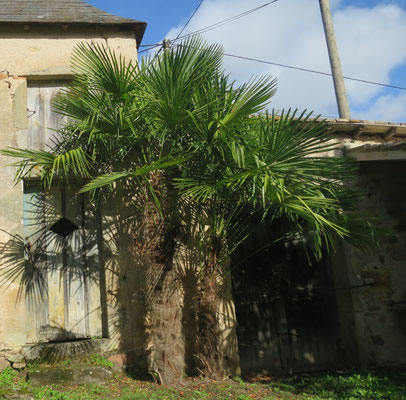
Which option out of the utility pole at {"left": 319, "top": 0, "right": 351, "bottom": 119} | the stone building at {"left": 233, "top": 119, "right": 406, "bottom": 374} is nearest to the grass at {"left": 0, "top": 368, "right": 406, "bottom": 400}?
the stone building at {"left": 233, "top": 119, "right": 406, "bottom": 374}

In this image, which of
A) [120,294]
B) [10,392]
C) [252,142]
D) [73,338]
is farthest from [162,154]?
[10,392]

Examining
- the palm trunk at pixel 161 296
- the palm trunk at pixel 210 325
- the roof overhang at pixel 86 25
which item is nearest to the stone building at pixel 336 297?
the palm trunk at pixel 210 325

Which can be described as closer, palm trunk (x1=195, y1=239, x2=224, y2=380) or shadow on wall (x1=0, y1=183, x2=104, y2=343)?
palm trunk (x1=195, y1=239, x2=224, y2=380)

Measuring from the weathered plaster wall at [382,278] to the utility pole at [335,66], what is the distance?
12.4 ft

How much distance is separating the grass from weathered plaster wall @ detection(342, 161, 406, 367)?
3.41ft

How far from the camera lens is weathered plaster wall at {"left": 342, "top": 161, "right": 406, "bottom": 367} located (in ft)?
24.7

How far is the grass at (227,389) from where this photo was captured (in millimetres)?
5398

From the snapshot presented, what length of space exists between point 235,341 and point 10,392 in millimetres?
2901

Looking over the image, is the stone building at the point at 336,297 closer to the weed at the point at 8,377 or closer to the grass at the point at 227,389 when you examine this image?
the grass at the point at 227,389

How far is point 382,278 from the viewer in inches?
307

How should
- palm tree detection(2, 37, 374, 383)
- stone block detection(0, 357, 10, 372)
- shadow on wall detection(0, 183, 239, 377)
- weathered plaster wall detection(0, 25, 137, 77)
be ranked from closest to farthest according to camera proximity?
palm tree detection(2, 37, 374, 383) → stone block detection(0, 357, 10, 372) → shadow on wall detection(0, 183, 239, 377) → weathered plaster wall detection(0, 25, 137, 77)

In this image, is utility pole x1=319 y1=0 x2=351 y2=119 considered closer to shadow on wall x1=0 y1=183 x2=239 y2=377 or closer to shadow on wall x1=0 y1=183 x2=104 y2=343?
shadow on wall x1=0 y1=183 x2=239 y2=377

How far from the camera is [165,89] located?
5.74m

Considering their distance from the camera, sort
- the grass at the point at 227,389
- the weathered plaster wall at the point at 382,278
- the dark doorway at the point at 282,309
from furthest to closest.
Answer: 1. the weathered plaster wall at the point at 382,278
2. the dark doorway at the point at 282,309
3. the grass at the point at 227,389
